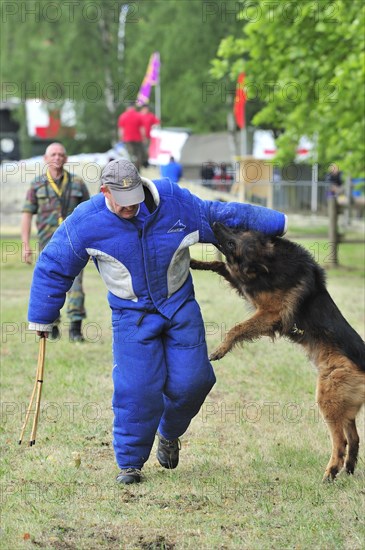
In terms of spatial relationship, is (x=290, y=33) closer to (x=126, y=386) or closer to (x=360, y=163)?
(x=360, y=163)

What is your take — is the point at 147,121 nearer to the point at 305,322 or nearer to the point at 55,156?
the point at 55,156

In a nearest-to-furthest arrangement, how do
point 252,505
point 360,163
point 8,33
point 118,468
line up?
point 252,505, point 118,468, point 360,163, point 8,33

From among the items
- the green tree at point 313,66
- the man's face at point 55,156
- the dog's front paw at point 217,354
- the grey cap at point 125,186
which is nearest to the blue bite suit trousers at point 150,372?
the dog's front paw at point 217,354

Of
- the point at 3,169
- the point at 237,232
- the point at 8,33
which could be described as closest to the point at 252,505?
the point at 237,232

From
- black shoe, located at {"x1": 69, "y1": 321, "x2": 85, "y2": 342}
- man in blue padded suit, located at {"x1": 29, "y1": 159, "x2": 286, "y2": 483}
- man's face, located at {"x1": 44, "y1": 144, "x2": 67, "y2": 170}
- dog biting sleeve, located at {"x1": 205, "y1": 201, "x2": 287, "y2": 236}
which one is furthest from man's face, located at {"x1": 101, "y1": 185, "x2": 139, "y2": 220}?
black shoe, located at {"x1": 69, "y1": 321, "x2": 85, "y2": 342}

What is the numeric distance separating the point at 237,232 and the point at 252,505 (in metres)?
1.62

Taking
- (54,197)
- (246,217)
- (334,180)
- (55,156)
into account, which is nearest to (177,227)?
(246,217)

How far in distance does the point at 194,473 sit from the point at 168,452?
0.69 feet

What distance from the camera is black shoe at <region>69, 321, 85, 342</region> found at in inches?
374

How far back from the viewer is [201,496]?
4.73 metres

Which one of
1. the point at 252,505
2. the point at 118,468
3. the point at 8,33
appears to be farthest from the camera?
the point at 8,33

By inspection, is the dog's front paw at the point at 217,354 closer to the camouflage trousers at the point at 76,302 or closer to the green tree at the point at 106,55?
the camouflage trousers at the point at 76,302

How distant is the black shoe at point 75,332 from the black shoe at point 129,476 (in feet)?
15.0

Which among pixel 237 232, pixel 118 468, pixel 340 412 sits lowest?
pixel 118 468
